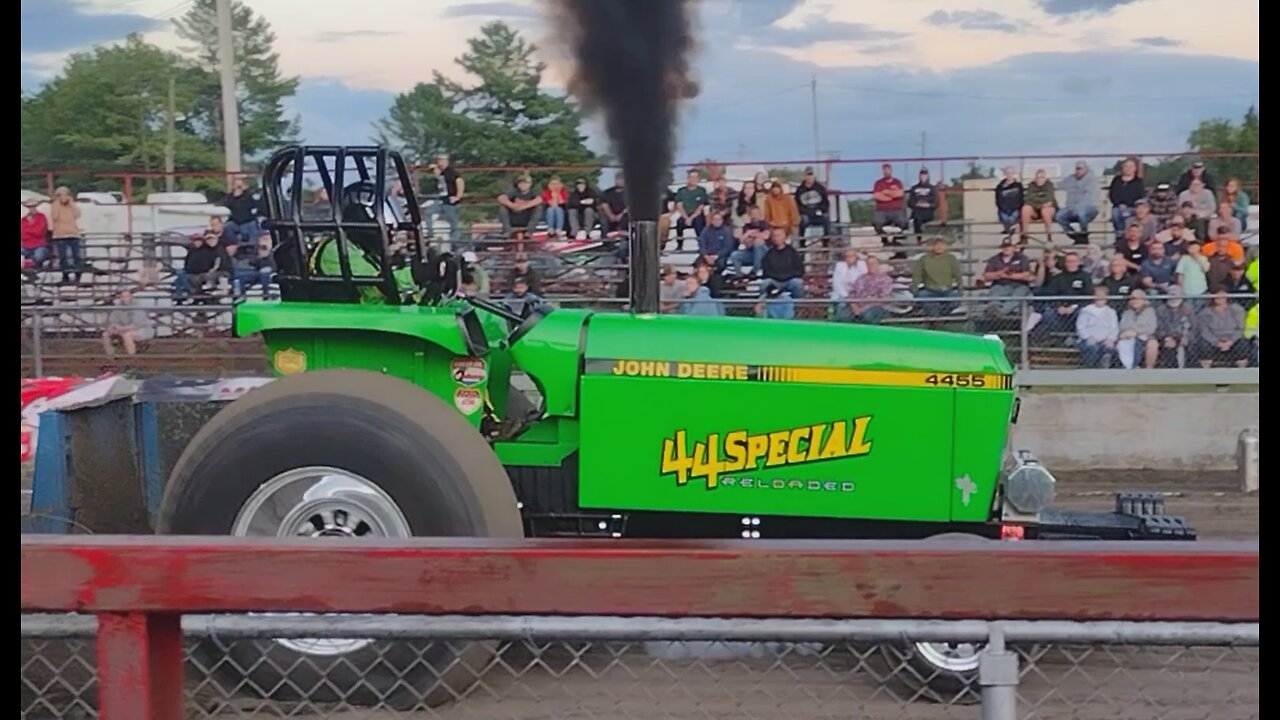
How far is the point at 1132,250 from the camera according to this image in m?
11.4

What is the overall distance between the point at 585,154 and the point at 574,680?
56.8ft

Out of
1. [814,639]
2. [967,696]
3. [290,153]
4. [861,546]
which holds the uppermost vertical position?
[290,153]

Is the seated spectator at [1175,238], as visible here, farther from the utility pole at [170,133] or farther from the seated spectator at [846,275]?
the utility pole at [170,133]

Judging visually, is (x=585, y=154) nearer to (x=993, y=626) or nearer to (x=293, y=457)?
(x=293, y=457)

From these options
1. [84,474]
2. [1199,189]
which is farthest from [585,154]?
[84,474]

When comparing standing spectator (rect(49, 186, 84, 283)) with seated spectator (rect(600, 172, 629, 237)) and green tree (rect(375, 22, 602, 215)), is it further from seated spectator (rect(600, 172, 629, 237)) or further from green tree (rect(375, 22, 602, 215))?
green tree (rect(375, 22, 602, 215))

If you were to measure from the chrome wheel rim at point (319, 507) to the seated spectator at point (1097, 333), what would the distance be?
6758mm

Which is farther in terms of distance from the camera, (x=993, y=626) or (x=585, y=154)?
(x=585, y=154)

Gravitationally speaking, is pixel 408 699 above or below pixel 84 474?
below

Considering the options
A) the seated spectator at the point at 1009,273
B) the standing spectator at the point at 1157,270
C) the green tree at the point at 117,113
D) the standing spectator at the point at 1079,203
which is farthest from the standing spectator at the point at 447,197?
the green tree at the point at 117,113

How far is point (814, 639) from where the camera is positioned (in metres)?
1.94

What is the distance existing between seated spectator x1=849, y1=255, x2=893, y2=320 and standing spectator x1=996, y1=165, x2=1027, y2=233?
226cm

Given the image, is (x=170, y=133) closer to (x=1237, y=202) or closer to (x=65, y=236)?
(x=65, y=236)

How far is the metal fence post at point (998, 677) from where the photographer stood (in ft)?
6.22
